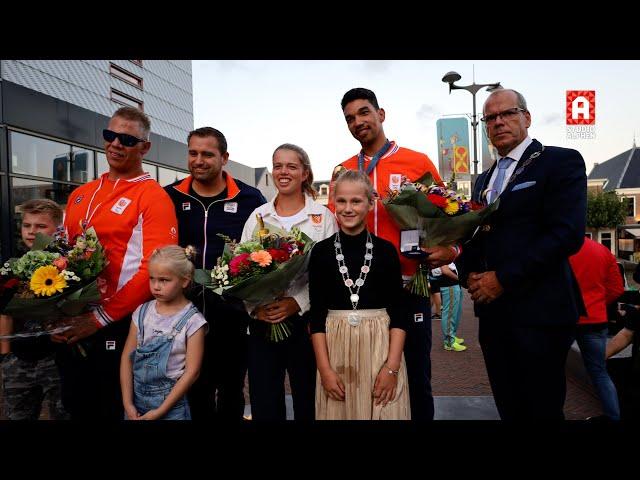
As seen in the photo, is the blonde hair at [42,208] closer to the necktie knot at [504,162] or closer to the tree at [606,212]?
the necktie knot at [504,162]

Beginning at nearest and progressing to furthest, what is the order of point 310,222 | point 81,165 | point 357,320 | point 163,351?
point 357,320 < point 163,351 < point 310,222 < point 81,165

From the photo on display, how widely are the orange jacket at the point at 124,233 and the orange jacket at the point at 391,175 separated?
3.79 feet

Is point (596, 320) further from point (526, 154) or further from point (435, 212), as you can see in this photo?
point (435, 212)

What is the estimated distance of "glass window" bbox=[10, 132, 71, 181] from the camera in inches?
403

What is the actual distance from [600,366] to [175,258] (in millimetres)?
4135

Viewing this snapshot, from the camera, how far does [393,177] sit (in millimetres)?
2994

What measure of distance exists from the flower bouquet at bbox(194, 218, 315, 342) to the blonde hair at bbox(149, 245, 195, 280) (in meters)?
0.14

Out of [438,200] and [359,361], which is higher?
[438,200]

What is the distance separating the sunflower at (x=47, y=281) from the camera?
229cm

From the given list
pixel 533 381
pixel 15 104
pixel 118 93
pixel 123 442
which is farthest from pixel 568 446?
pixel 118 93

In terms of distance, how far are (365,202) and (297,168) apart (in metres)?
0.57

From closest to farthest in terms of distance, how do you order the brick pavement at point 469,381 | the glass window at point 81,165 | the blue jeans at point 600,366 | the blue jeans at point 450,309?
the blue jeans at point 600,366
the brick pavement at point 469,381
the blue jeans at point 450,309
the glass window at point 81,165

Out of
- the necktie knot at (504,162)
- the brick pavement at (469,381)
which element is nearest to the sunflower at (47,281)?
the necktie knot at (504,162)

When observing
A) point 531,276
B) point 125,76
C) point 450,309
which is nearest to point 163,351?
point 531,276
